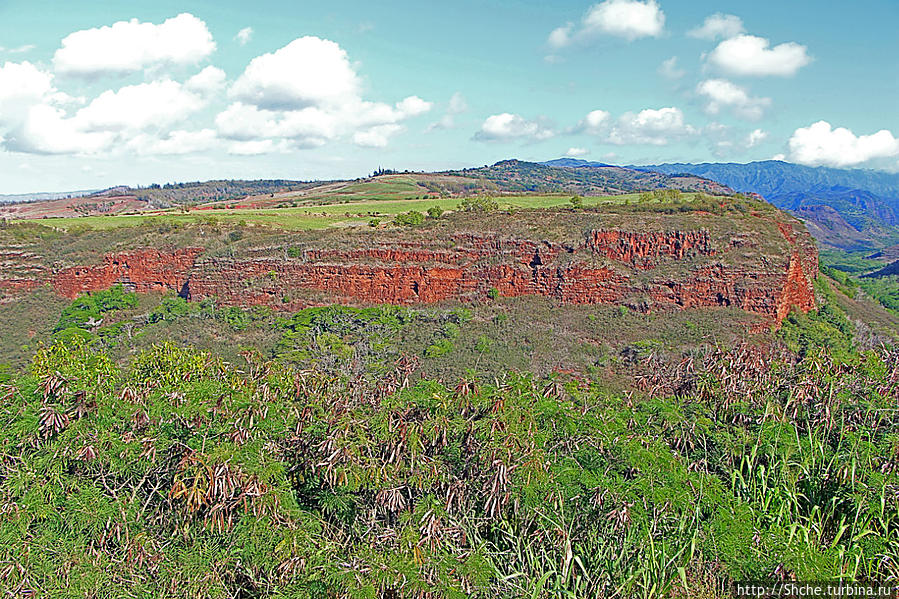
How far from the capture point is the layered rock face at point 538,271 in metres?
37.7

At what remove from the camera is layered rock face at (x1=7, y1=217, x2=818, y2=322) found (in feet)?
124

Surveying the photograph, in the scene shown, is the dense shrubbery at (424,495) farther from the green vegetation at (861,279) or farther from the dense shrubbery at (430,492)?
the green vegetation at (861,279)

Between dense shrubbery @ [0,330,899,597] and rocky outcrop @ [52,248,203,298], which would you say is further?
rocky outcrop @ [52,248,203,298]

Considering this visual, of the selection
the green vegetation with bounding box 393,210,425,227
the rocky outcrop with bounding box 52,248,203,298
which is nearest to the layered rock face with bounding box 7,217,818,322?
the rocky outcrop with bounding box 52,248,203,298

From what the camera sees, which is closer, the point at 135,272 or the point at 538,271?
the point at 538,271

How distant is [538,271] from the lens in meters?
40.3

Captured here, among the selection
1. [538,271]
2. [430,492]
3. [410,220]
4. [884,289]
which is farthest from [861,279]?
[430,492]

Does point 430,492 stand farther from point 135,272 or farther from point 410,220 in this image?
point 135,272

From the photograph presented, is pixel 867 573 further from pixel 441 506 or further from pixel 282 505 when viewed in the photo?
pixel 282 505

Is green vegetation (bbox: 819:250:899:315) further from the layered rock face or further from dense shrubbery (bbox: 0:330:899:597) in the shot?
dense shrubbery (bbox: 0:330:899:597)

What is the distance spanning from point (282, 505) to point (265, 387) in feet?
13.3

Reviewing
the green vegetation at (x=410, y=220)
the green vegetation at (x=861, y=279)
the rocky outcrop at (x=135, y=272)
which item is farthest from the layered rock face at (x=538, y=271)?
the green vegetation at (x=861, y=279)

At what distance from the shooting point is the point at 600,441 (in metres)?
10.1

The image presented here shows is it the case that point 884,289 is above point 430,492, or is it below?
below
